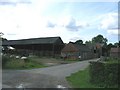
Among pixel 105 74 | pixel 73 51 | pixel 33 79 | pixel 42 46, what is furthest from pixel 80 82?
pixel 73 51

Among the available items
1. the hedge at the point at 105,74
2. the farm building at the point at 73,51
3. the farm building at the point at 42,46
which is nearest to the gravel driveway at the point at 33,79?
the hedge at the point at 105,74

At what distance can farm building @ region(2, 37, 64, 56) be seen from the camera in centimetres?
7250

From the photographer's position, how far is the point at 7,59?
3100 centimetres

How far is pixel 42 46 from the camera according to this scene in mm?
75750

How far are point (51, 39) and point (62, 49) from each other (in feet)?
24.5

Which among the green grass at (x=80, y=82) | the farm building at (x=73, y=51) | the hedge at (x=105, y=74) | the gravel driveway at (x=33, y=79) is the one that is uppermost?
the farm building at (x=73, y=51)

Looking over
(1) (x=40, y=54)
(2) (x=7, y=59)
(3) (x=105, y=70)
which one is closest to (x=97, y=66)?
(3) (x=105, y=70)

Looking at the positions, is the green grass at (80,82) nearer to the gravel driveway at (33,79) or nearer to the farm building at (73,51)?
the gravel driveway at (33,79)

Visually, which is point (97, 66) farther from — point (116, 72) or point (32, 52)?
point (32, 52)

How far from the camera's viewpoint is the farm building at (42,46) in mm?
72500

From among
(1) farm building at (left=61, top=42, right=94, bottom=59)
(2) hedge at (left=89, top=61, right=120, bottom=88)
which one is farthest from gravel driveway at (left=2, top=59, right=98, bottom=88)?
(1) farm building at (left=61, top=42, right=94, bottom=59)

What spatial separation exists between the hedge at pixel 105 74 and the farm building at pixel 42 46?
53.3 metres

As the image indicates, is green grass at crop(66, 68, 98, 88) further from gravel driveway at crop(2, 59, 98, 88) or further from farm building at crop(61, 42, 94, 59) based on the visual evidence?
farm building at crop(61, 42, 94, 59)

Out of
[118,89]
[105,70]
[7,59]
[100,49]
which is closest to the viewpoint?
[118,89]
